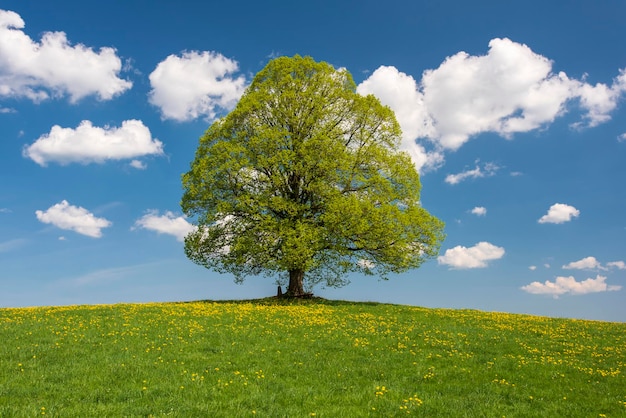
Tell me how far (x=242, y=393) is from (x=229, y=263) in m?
24.9

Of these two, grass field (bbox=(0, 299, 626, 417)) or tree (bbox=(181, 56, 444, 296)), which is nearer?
grass field (bbox=(0, 299, 626, 417))

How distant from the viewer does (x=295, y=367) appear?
16.3 metres

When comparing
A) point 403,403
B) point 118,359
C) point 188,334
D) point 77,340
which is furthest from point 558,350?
point 77,340

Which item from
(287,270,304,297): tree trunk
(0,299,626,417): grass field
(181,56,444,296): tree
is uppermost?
(181,56,444,296): tree

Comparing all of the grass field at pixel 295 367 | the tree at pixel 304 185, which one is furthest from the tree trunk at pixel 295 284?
the grass field at pixel 295 367

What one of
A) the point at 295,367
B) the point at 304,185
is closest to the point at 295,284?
the point at 304,185

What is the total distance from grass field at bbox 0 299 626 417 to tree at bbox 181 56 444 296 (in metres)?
7.99

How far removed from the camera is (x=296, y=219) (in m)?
36.3

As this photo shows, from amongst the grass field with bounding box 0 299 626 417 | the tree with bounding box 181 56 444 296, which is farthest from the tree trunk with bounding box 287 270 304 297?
the grass field with bounding box 0 299 626 417

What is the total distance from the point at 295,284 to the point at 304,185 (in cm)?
797

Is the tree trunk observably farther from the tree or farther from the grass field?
the grass field

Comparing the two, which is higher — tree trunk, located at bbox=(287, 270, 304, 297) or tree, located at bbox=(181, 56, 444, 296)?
tree, located at bbox=(181, 56, 444, 296)

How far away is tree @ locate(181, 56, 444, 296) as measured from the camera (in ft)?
114

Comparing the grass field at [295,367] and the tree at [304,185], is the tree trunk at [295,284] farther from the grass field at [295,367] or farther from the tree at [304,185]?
the grass field at [295,367]
